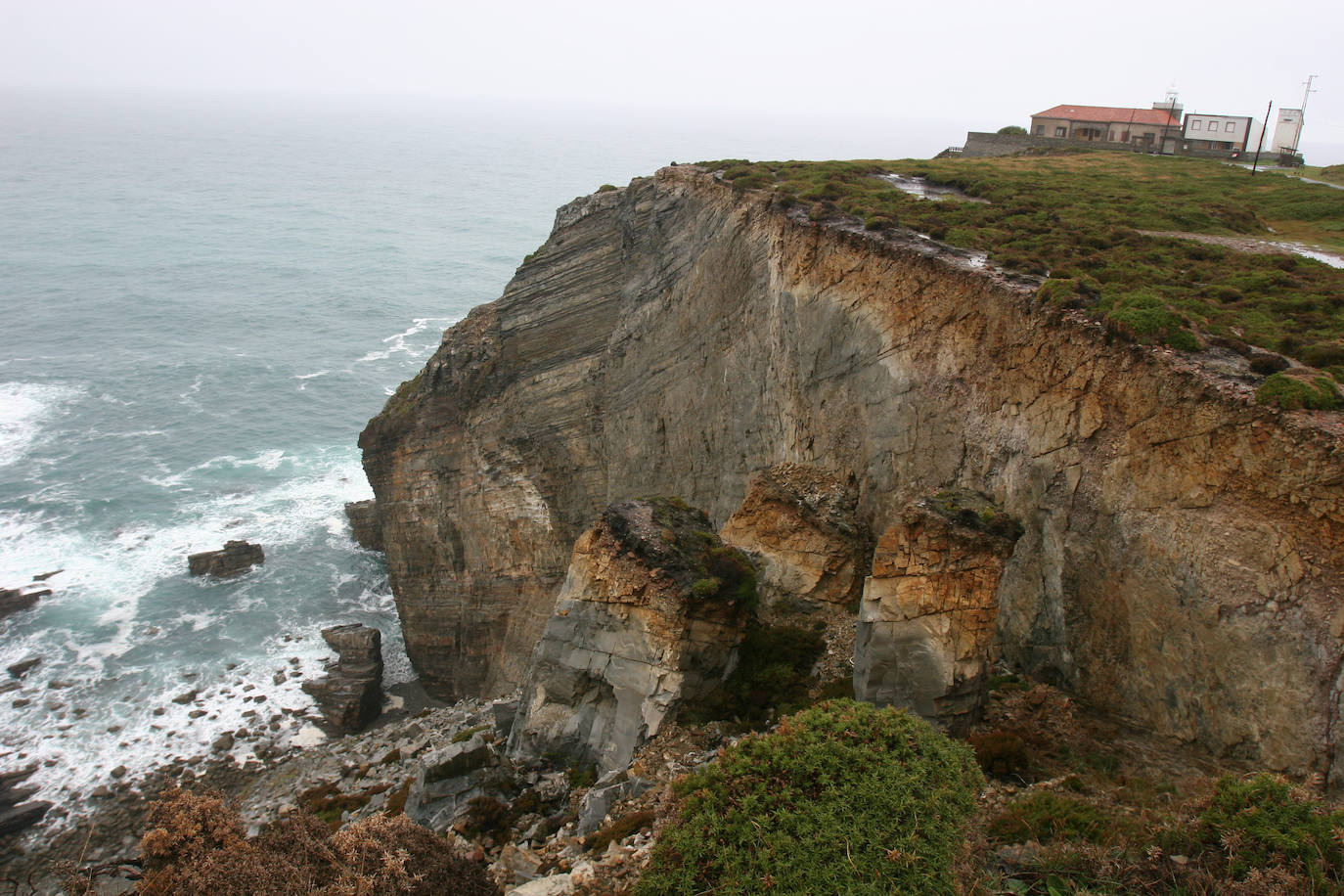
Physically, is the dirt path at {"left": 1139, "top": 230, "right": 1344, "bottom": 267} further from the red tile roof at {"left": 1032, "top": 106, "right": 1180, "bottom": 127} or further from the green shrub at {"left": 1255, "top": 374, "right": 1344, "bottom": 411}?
the red tile roof at {"left": 1032, "top": 106, "right": 1180, "bottom": 127}

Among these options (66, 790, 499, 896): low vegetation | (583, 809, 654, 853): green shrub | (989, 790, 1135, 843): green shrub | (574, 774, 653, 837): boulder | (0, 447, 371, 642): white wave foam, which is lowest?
(0, 447, 371, 642): white wave foam

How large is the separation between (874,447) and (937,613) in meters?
8.64

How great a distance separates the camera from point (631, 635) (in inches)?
901

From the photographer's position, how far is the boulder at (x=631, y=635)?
72.6 ft

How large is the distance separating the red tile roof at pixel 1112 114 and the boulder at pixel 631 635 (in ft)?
187

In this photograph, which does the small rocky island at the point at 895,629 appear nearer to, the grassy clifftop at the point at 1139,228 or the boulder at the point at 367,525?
the grassy clifftop at the point at 1139,228

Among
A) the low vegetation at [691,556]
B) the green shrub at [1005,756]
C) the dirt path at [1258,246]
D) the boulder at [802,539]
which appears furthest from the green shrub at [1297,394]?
the dirt path at [1258,246]

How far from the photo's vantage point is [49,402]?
74.1 meters

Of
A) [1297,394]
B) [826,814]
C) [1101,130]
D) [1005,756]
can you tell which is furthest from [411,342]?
[826,814]

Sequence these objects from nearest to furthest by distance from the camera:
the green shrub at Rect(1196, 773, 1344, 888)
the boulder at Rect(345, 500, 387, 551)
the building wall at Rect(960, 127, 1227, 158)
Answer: the green shrub at Rect(1196, 773, 1344, 888) < the boulder at Rect(345, 500, 387, 551) < the building wall at Rect(960, 127, 1227, 158)

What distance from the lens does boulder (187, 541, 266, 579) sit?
53906 millimetres

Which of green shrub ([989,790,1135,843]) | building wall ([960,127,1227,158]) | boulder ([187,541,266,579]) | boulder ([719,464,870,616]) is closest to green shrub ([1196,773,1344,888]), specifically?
green shrub ([989,790,1135,843])

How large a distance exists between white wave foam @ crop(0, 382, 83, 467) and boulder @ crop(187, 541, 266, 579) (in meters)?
23.7

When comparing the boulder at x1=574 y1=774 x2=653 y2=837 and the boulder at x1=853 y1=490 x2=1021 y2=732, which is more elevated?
the boulder at x1=853 y1=490 x2=1021 y2=732
